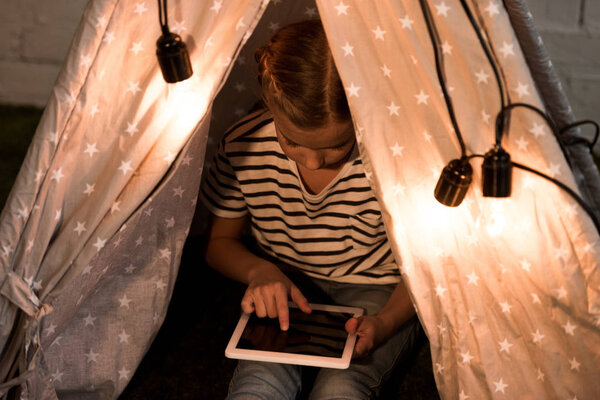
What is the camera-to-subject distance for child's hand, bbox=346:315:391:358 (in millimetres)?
1289

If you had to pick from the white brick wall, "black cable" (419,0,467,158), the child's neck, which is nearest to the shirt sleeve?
the child's neck

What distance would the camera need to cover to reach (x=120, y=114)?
1.08 m

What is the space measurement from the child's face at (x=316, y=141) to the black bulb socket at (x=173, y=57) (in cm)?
22

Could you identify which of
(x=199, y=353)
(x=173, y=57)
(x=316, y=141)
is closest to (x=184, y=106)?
(x=173, y=57)

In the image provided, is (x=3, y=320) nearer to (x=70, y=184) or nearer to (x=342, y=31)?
(x=70, y=184)

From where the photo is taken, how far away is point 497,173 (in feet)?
3.05

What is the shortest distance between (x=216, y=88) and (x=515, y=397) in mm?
704

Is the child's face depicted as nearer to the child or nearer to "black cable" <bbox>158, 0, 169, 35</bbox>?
the child

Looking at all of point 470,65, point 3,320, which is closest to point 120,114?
point 3,320

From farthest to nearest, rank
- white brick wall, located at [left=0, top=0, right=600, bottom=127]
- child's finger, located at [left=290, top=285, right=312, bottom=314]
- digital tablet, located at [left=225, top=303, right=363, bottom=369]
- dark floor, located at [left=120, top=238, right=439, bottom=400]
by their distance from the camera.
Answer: white brick wall, located at [left=0, top=0, right=600, bottom=127]
dark floor, located at [left=120, top=238, right=439, bottom=400]
child's finger, located at [left=290, top=285, right=312, bottom=314]
digital tablet, located at [left=225, top=303, right=363, bottom=369]

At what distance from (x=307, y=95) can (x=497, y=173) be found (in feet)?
1.12

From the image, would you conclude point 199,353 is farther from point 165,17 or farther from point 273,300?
point 165,17

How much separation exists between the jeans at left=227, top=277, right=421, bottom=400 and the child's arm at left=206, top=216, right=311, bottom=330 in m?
0.10

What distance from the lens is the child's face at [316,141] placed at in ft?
3.77
